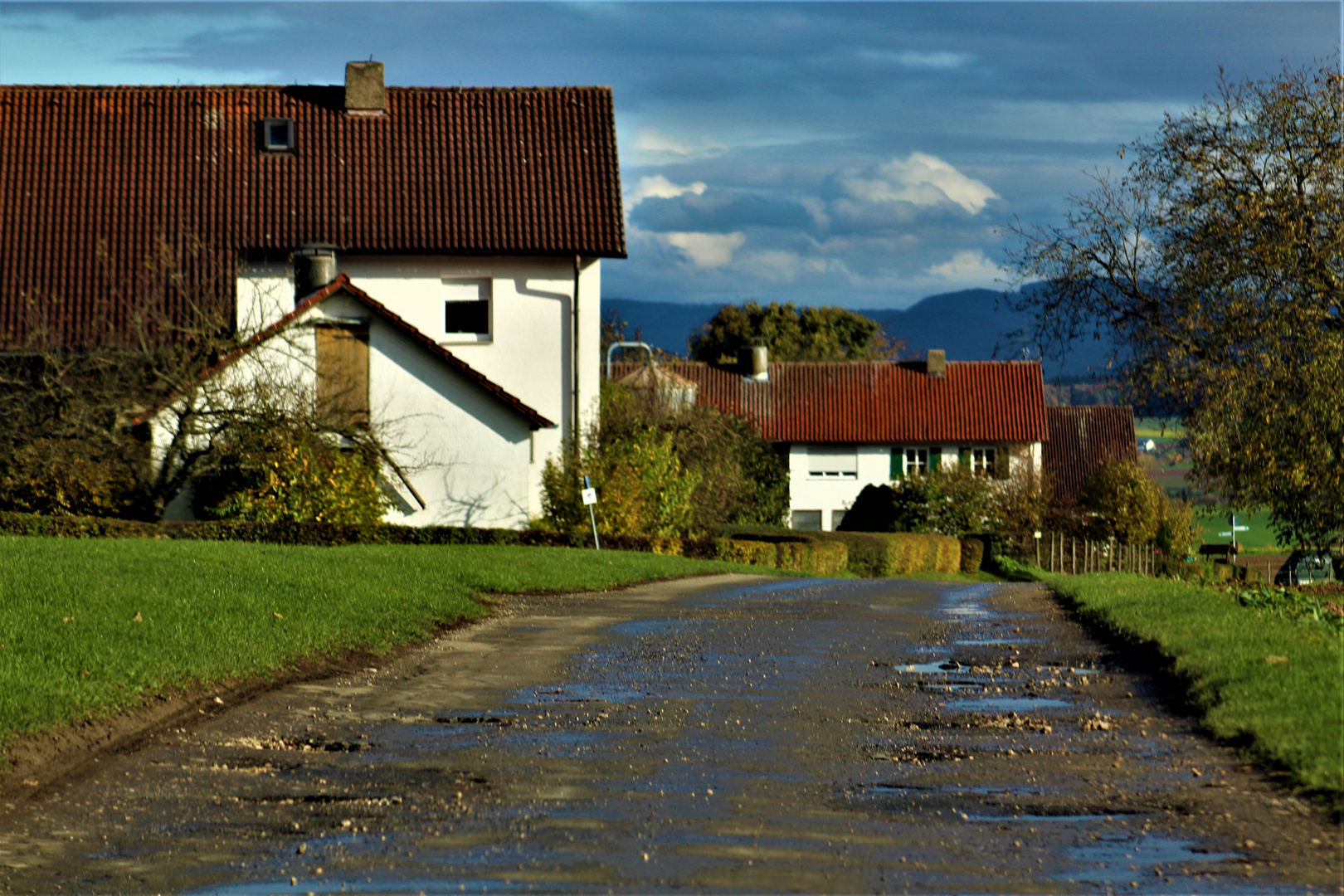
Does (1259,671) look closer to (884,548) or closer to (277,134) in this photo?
(884,548)

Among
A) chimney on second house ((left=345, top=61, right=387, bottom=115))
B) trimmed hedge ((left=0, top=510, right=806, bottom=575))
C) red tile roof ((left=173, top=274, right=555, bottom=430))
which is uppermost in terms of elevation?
chimney on second house ((left=345, top=61, right=387, bottom=115))

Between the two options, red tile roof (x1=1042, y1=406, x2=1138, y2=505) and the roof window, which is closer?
the roof window

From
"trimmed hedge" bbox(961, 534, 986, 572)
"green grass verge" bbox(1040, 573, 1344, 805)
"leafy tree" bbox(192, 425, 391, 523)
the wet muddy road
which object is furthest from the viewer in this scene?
"trimmed hedge" bbox(961, 534, 986, 572)

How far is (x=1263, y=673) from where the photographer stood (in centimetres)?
1044

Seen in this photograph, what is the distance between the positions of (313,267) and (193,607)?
26262 mm

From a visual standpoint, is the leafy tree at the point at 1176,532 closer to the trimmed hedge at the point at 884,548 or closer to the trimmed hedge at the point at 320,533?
the trimmed hedge at the point at 884,548

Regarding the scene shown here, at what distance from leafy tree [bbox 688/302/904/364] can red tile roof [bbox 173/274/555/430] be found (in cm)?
5517

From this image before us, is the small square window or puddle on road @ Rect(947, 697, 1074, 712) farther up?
the small square window

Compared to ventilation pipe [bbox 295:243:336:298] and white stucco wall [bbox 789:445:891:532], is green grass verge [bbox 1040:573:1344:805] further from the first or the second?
white stucco wall [bbox 789:445:891:532]

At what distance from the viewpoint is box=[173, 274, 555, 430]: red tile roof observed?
35.5m

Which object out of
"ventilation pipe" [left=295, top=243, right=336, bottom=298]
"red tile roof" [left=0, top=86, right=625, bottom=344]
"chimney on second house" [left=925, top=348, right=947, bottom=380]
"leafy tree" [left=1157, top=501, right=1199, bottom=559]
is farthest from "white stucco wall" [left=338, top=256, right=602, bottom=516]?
"chimney on second house" [left=925, top=348, right=947, bottom=380]

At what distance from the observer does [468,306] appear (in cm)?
4169

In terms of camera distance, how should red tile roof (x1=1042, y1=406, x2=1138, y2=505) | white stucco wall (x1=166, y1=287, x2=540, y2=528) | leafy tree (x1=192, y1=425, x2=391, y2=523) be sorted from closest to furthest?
leafy tree (x1=192, y1=425, x2=391, y2=523), white stucco wall (x1=166, y1=287, x2=540, y2=528), red tile roof (x1=1042, y1=406, x2=1138, y2=505)

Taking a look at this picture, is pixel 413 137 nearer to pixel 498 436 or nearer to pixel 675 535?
pixel 498 436
